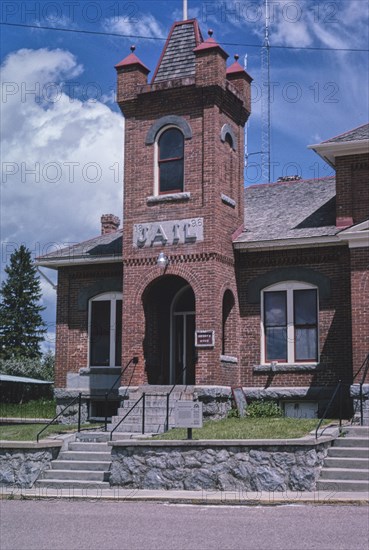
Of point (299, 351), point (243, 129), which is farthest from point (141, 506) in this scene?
point (243, 129)

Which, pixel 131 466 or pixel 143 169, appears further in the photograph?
pixel 143 169

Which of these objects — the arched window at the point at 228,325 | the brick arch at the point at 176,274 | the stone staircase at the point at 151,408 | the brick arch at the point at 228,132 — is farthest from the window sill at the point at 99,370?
the brick arch at the point at 228,132

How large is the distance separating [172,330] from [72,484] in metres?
7.50

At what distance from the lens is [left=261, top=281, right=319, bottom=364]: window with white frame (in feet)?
70.4

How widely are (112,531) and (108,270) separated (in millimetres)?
12855

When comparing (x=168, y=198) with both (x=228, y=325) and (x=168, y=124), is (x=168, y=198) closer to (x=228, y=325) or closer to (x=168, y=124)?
(x=168, y=124)

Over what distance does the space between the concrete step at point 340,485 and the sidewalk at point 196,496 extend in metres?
0.24

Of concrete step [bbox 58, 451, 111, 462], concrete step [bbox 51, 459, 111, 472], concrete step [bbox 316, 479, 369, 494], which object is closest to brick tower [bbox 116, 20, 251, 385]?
concrete step [bbox 58, 451, 111, 462]

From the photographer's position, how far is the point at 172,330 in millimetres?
23266

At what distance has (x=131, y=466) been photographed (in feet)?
52.4

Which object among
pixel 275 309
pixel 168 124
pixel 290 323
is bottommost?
pixel 290 323

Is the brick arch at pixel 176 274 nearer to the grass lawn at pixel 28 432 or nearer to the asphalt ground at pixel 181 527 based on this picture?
the grass lawn at pixel 28 432

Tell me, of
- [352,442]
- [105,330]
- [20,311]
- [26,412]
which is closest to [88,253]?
[105,330]

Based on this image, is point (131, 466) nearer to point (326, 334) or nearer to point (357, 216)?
point (326, 334)
